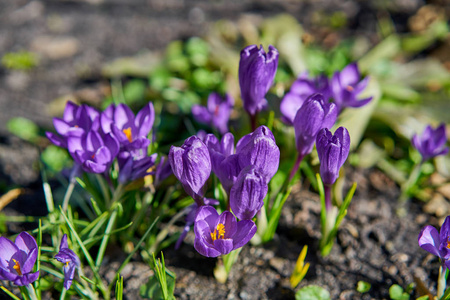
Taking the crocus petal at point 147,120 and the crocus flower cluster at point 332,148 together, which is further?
the crocus petal at point 147,120

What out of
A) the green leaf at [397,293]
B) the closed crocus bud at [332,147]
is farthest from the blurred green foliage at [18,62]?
the green leaf at [397,293]

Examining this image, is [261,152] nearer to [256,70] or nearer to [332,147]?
[332,147]

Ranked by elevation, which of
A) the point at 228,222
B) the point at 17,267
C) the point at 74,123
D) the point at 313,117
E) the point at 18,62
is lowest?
the point at 18,62

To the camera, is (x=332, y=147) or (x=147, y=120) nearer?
(x=332, y=147)

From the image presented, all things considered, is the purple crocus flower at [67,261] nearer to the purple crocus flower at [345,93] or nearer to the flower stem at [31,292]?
the flower stem at [31,292]

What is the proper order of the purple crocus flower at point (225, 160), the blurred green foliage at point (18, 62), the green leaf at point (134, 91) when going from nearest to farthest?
the purple crocus flower at point (225, 160) → the green leaf at point (134, 91) → the blurred green foliage at point (18, 62)

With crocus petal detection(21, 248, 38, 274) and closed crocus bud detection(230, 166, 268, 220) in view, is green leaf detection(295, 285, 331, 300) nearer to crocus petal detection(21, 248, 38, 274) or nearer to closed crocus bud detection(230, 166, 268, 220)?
closed crocus bud detection(230, 166, 268, 220)

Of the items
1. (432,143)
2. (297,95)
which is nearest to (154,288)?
(297,95)

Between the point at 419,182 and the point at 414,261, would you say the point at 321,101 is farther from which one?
the point at 419,182

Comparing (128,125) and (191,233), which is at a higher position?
(128,125)
